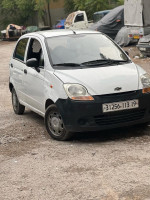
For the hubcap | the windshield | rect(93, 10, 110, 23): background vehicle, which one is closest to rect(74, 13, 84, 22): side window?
rect(93, 10, 110, 23): background vehicle

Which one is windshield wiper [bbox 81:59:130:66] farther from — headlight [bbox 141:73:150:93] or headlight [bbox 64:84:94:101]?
headlight [bbox 64:84:94:101]

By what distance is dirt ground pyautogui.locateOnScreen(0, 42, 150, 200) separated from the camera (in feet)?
16.4

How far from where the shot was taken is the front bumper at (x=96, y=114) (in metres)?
6.91

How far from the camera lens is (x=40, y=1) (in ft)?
157

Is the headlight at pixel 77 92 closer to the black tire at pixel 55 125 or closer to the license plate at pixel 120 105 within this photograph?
the license plate at pixel 120 105

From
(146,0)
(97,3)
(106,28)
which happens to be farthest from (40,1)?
(146,0)

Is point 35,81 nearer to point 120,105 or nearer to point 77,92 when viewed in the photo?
point 77,92

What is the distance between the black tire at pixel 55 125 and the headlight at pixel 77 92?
40 centimetres

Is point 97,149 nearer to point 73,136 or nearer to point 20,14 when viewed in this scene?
point 73,136

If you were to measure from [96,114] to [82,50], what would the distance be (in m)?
1.50

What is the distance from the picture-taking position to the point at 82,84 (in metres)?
7.07

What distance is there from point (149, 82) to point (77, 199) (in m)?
3.14

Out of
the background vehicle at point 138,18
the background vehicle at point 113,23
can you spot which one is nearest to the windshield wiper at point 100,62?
the background vehicle at point 138,18

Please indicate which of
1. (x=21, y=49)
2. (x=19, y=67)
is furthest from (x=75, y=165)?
(x=21, y=49)
